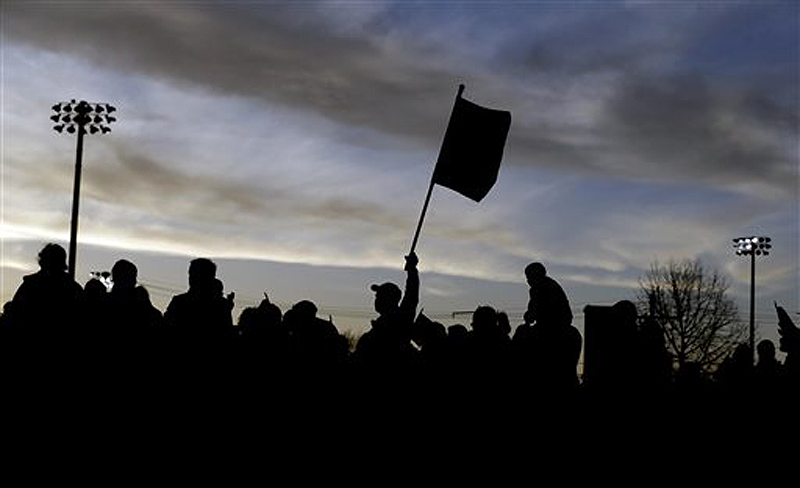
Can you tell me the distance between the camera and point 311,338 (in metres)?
9.03

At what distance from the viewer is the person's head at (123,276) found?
8766mm

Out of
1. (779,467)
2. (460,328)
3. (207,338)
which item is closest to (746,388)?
(779,467)

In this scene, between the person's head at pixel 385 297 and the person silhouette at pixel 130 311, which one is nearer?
the person silhouette at pixel 130 311

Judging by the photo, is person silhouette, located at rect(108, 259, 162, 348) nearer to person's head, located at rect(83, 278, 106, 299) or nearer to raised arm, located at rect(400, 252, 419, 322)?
person's head, located at rect(83, 278, 106, 299)

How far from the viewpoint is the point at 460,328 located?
9.90 meters

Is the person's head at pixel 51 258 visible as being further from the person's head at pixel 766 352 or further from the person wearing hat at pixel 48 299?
Result: the person's head at pixel 766 352

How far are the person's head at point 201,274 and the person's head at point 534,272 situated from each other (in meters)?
2.61

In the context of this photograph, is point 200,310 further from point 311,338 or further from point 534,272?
point 534,272

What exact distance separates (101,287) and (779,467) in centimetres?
676

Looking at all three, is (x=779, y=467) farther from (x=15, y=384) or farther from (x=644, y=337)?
(x=15, y=384)

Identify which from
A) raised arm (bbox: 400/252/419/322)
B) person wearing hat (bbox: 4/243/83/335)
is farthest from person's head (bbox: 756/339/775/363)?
person wearing hat (bbox: 4/243/83/335)

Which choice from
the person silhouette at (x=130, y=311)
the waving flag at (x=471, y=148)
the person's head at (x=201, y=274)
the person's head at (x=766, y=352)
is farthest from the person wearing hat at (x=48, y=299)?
the person's head at (x=766, y=352)

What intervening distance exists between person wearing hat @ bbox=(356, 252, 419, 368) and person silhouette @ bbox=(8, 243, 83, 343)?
7.47 feet

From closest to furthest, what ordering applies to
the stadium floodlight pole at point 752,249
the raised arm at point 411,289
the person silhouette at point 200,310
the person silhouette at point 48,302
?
the person silhouette at point 48,302 < the person silhouette at point 200,310 < the raised arm at point 411,289 < the stadium floodlight pole at point 752,249
